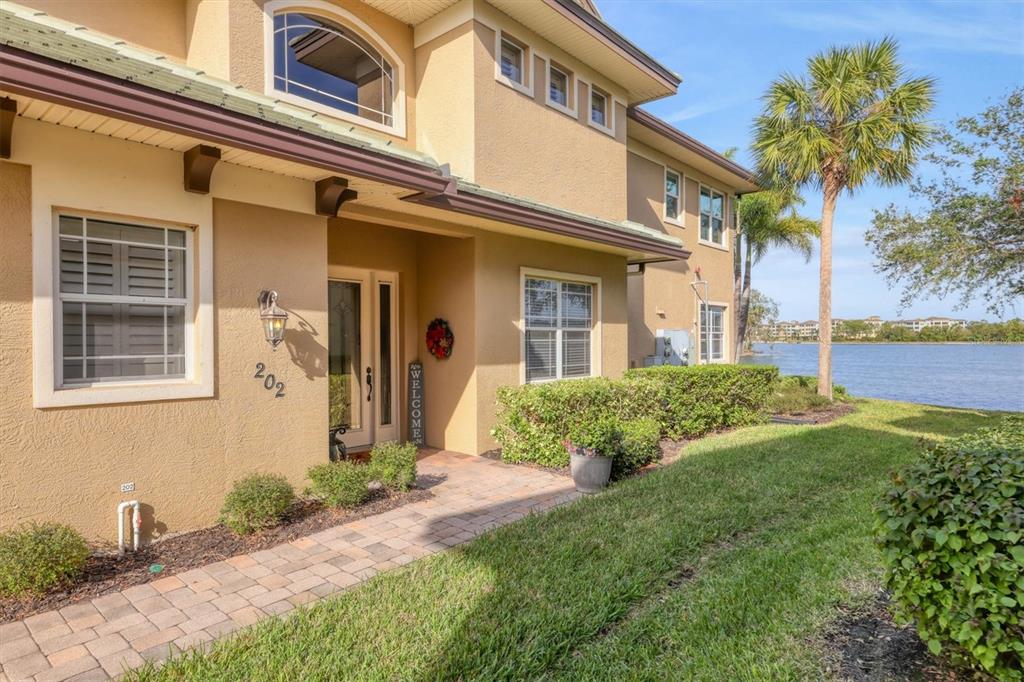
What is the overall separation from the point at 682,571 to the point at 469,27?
7626 millimetres

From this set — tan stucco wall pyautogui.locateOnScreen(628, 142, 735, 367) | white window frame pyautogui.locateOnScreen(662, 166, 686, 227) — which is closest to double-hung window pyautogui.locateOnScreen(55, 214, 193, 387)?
tan stucco wall pyautogui.locateOnScreen(628, 142, 735, 367)

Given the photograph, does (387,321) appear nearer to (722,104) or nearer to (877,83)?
(722,104)

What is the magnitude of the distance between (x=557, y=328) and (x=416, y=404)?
2819 mm

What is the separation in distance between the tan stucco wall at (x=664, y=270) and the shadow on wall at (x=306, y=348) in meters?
8.80

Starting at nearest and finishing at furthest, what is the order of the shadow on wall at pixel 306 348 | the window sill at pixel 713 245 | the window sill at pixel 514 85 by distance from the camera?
the shadow on wall at pixel 306 348 → the window sill at pixel 514 85 → the window sill at pixel 713 245

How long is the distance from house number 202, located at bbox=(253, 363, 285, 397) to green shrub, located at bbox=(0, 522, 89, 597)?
6.76 ft

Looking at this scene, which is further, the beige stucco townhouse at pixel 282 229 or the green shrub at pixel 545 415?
the green shrub at pixel 545 415

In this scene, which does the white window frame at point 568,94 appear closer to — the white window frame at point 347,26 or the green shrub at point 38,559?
the white window frame at point 347,26

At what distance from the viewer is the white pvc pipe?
468 cm

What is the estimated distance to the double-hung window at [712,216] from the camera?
1630 cm

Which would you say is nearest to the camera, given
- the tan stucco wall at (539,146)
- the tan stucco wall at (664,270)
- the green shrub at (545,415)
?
the green shrub at (545,415)

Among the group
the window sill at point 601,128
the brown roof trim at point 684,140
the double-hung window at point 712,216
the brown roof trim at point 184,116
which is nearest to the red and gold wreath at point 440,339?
the brown roof trim at point 184,116

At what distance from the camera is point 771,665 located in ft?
10.1

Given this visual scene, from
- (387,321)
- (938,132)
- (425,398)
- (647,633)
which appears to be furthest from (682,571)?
(938,132)
